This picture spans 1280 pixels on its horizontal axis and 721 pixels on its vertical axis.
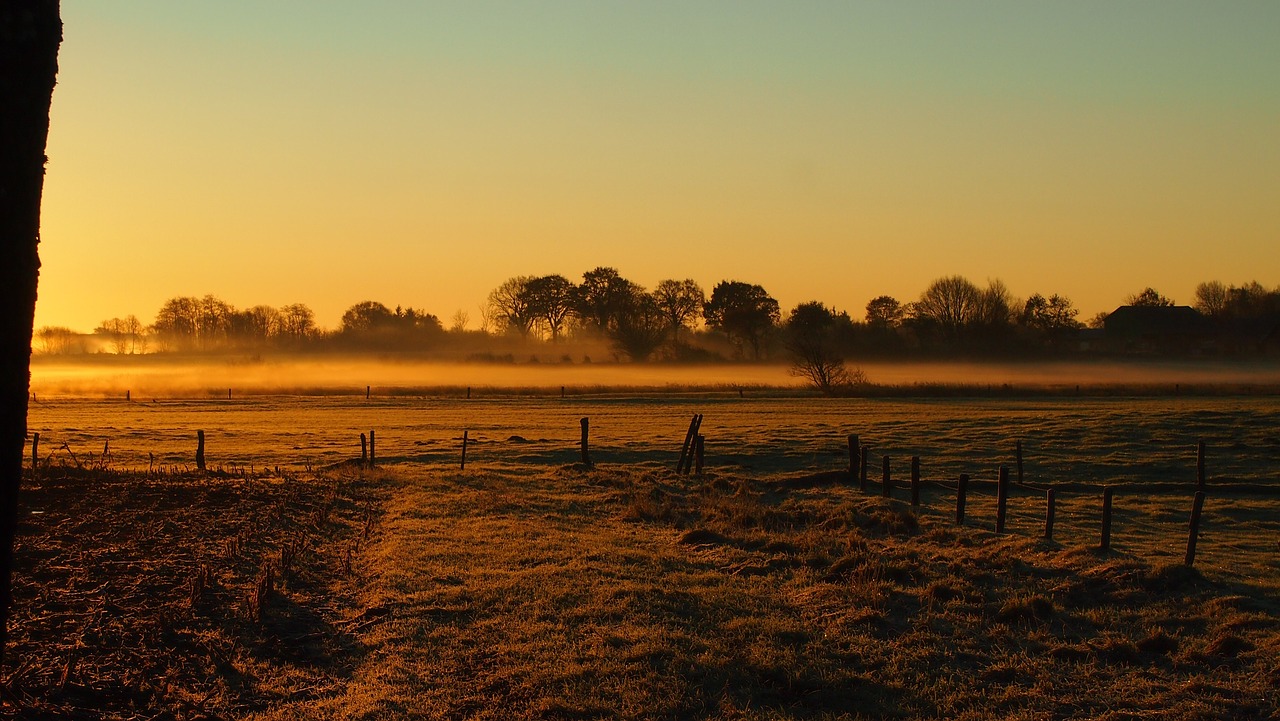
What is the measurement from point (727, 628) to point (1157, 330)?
129927 mm

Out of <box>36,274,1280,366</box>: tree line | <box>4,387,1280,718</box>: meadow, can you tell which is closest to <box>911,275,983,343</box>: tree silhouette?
<box>36,274,1280,366</box>: tree line

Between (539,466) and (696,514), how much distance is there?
1214 centimetres

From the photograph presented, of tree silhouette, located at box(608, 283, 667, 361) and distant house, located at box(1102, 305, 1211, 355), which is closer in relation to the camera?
distant house, located at box(1102, 305, 1211, 355)

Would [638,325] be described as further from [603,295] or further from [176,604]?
[176,604]

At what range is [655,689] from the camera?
8984 mm

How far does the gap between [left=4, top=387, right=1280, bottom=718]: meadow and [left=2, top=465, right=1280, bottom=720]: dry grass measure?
0.04 m

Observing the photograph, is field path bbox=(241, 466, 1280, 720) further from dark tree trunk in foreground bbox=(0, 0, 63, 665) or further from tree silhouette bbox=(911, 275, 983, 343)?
tree silhouette bbox=(911, 275, 983, 343)

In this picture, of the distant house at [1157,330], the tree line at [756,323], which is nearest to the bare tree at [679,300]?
the tree line at [756,323]

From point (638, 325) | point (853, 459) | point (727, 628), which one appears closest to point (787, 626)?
point (727, 628)

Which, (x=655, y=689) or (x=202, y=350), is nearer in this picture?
(x=655, y=689)

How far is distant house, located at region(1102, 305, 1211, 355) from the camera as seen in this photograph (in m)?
120

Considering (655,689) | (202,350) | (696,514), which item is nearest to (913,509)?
(696,514)

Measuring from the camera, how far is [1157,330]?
124 meters

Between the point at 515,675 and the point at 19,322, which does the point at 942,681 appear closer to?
the point at 515,675
